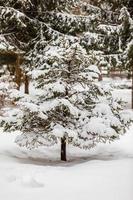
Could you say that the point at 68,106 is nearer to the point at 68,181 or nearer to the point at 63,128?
the point at 63,128

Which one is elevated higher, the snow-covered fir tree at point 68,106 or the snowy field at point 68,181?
the snow-covered fir tree at point 68,106

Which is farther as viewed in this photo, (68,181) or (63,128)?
(63,128)

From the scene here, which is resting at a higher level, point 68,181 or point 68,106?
point 68,106

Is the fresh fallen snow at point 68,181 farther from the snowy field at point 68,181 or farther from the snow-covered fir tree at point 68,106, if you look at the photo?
the snow-covered fir tree at point 68,106

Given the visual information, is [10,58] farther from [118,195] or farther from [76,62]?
[118,195]

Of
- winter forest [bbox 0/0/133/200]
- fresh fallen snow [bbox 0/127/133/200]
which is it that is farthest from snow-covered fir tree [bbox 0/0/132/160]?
fresh fallen snow [bbox 0/127/133/200]

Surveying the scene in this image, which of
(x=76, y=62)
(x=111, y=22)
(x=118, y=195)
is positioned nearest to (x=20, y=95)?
(x=76, y=62)

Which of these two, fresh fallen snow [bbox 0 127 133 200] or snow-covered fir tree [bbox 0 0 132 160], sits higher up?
snow-covered fir tree [bbox 0 0 132 160]

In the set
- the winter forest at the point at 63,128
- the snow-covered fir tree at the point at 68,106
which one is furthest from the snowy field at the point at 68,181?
the snow-covered fir tree at the point at 68,106

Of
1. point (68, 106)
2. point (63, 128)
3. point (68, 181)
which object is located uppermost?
point (68, 106)

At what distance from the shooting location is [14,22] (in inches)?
622

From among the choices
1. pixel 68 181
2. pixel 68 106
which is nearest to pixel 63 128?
pixel 68 106

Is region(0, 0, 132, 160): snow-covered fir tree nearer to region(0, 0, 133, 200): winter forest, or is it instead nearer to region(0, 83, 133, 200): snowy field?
region(0, 0, 133, 200): winter forest

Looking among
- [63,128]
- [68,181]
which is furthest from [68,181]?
[63,128]
